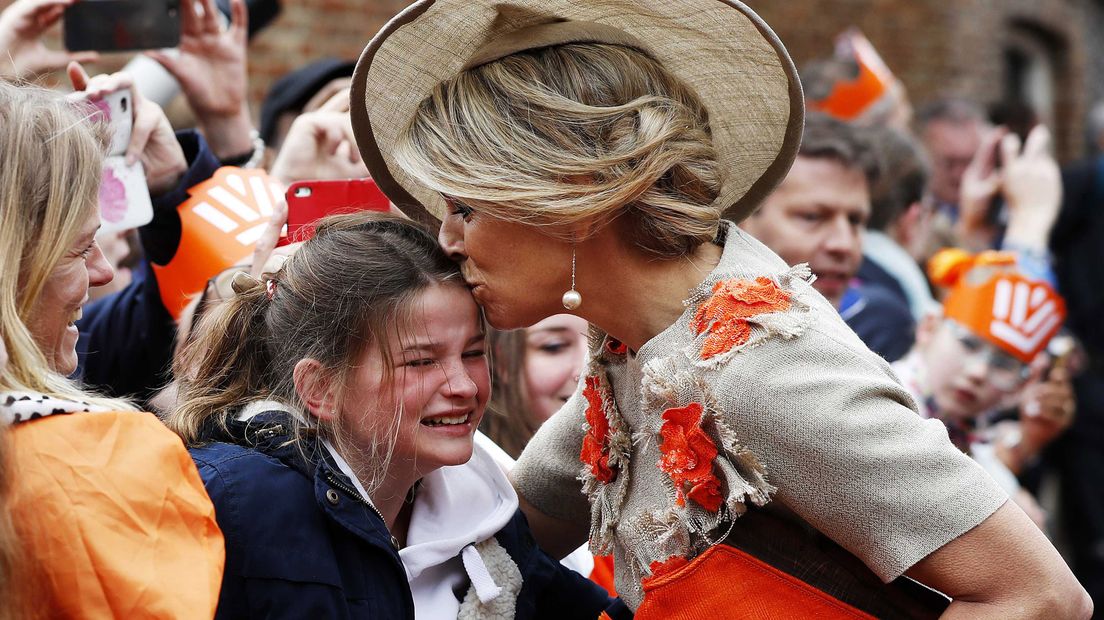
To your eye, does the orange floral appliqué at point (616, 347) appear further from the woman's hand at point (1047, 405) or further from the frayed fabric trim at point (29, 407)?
the woman's hand at point (1047, 405)

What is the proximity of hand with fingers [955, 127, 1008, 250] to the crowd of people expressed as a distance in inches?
125

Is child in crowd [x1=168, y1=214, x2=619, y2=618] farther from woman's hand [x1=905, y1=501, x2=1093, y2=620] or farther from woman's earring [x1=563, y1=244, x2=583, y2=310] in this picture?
woman's hand [x1=905, y1=501, x2=1093, y2=620]

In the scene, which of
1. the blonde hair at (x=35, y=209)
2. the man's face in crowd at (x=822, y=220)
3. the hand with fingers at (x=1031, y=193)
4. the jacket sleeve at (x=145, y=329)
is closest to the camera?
the blonde hair at (x=35, y=209)

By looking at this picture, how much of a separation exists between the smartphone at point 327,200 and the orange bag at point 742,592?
3.03 feet

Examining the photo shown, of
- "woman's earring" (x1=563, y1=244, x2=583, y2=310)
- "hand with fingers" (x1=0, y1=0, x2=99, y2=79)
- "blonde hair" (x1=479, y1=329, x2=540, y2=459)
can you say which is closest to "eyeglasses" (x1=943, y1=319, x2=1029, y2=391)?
"blonde hair" (x1=479, y1=329, x2=540, y2=459)

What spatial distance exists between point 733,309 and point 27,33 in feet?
6.16

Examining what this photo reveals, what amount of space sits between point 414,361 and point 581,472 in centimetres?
38

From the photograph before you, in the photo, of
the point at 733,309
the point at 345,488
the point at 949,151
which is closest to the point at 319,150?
the point at 345,488

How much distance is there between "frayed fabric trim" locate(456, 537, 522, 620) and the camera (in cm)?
209

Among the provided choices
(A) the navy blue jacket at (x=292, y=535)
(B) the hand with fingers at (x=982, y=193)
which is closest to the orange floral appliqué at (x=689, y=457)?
(A) the navy blue jacket at (x=292, y=535)

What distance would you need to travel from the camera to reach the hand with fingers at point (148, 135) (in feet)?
8.46

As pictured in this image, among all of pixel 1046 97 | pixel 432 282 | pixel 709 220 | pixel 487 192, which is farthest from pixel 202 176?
pixel 1046 97

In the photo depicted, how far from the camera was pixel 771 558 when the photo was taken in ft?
6.21

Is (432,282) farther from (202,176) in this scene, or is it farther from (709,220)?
(202,176)
